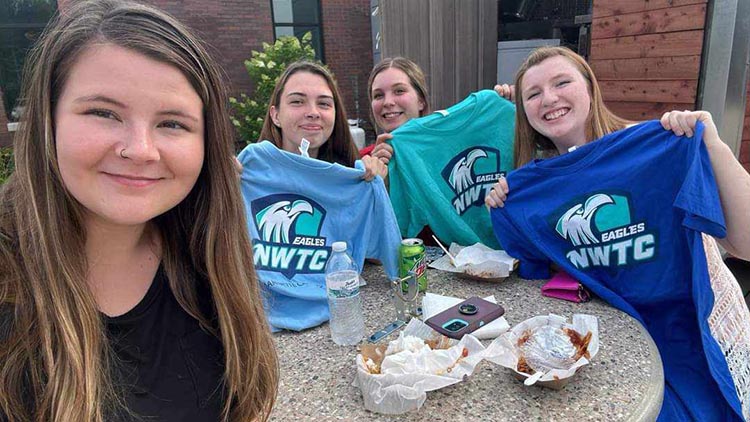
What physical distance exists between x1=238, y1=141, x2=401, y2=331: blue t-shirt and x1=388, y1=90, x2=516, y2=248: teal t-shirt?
1.60ft

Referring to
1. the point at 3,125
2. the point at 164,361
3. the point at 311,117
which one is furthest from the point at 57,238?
the point at 3,125

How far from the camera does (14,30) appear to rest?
8281mm

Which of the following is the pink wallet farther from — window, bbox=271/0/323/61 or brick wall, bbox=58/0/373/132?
window, bbox=271/0/323/61

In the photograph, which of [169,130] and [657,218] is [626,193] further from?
[169,130]

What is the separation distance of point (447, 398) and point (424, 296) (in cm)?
60

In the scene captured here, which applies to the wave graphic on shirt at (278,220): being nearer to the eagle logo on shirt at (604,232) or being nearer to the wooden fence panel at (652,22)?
the eagle logo on shirt at (604,232)

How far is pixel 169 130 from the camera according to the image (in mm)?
950

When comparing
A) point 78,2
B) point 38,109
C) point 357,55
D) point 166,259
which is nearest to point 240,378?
point 166,259

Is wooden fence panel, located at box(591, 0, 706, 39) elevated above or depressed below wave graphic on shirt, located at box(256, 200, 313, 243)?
above

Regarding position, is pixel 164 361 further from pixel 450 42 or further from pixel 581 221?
pixel 450 42

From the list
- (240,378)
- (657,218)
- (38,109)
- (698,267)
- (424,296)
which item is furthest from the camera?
(424,296)

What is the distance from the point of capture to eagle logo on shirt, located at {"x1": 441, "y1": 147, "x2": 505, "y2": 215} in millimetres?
2467

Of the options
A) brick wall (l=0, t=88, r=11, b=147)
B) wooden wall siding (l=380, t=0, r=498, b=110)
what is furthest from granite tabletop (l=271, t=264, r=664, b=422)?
brick wall (l=0, t=88, r=11, b=147)

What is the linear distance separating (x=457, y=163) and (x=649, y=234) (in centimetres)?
104
